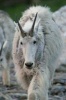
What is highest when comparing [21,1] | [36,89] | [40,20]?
[21,1]

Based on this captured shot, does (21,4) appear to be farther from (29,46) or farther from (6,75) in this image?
(29,46)

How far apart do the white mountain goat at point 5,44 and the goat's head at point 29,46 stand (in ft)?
12.5

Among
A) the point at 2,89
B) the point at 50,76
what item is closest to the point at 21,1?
the point at 2,89

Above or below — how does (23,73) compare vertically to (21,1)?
below

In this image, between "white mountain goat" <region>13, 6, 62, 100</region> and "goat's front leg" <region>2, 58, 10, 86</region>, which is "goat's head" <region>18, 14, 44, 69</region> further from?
"goat's front leg" <region>2, 58, 10, 86</region>

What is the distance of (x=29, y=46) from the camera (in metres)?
12.7

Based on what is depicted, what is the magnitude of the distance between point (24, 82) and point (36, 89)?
2.03 feet

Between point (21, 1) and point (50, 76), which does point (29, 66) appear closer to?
point (50, 76)

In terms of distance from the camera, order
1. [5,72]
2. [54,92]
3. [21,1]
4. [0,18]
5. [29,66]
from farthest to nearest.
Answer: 1. [21,1]
2. [0,18]
3. [5,72]
4. [54,92]
5. [29,66]

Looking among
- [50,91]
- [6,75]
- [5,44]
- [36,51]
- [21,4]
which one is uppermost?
[21,4]

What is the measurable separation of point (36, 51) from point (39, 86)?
62cm

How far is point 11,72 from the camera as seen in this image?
1825cm

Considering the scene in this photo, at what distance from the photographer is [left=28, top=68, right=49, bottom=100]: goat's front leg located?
1269cm

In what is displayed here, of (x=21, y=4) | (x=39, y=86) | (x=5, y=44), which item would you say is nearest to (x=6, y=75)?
(x=5, y=44)
